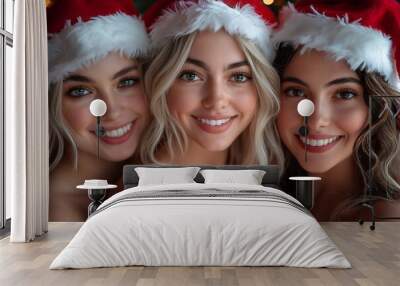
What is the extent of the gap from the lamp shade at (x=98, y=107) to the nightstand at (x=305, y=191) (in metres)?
2.31

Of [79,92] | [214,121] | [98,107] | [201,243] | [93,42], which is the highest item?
[93,42]

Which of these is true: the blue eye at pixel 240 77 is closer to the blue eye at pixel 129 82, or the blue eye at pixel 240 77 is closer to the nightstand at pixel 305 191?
the blue eye at pixel 129 82

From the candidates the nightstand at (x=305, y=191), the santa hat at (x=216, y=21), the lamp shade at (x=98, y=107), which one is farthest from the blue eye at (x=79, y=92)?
the nightstand at (x=305, y=191)

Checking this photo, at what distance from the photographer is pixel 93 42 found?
741 centimetres

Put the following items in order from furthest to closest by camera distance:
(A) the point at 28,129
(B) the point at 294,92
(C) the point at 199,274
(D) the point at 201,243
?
(B) the point at 294,92 < (A) the point at 28,129 < (D) the point at 201,243 < (C) the point at 199,274

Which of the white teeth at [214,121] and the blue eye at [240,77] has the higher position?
the blue eye at [240,77]

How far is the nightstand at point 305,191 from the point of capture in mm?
7176

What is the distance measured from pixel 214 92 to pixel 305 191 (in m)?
1.57

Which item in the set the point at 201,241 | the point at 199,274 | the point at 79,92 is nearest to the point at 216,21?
the point at 79,92

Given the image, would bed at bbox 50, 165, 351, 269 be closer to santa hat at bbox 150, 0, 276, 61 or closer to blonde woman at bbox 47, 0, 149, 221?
blonde woman at bbox 47, 0, 149, 221

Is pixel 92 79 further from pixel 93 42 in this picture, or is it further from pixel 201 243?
pixel 201 243

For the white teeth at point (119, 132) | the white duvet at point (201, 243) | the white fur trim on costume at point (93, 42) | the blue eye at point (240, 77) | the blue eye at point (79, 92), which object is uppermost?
the white fur trim on costume at point (93, 42)

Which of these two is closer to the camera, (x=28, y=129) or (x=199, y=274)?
(x=199, y=274)

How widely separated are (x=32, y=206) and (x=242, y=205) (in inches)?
95.0
